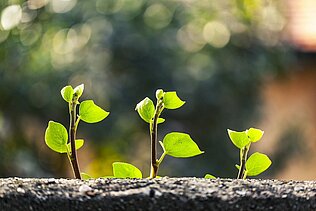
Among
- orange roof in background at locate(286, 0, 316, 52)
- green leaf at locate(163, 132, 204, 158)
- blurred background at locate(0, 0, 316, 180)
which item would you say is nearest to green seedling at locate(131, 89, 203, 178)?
green leaf at locate(163, 132, 204, 158)

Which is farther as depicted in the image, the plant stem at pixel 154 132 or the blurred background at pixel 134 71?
the blurred background at pixel 134 71

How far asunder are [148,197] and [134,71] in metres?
5.13

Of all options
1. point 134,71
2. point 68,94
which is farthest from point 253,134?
point 134,71

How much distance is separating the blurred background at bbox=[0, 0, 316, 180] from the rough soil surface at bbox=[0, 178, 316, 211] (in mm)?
4314

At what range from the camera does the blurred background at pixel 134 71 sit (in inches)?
218

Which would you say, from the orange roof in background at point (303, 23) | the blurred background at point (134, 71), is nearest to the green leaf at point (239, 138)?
the blurred background at point (134, 71)

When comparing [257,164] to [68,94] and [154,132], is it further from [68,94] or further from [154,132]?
[68,94]

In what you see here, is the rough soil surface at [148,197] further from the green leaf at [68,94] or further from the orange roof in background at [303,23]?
the orange roof in background at [303,23]

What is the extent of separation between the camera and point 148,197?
2.51 feet

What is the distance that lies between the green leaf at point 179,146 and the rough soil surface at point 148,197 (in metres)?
0.17

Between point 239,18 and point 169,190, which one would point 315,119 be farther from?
point 169,190

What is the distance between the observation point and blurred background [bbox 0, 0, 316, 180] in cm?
554

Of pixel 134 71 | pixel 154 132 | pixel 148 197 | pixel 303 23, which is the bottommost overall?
pixel 148 197

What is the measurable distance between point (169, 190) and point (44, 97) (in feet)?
16.3
